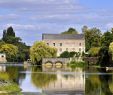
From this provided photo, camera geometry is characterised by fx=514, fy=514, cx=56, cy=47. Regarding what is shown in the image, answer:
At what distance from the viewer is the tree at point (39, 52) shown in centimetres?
12365

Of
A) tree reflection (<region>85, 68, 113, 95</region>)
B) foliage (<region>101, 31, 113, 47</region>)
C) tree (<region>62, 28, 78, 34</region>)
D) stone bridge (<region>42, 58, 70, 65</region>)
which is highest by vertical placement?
tree (<region>62, 28, 78, 34</region>)

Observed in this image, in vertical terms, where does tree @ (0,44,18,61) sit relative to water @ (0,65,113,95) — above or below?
above

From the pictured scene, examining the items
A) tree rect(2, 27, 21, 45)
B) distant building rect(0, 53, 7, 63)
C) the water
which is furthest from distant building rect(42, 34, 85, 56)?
the water

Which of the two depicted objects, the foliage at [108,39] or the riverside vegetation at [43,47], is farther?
the riverside vegetation at [43,47]

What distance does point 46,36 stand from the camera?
156 meters

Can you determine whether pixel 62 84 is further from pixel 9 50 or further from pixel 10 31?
pixel 10 31

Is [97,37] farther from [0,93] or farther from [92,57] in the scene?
[0,93]

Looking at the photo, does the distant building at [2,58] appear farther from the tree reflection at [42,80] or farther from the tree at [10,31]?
the tree reflection at [42,80]

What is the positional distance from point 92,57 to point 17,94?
91.7 m

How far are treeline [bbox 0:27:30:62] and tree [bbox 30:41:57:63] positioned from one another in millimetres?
34536

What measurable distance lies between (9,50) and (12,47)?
1949 mm

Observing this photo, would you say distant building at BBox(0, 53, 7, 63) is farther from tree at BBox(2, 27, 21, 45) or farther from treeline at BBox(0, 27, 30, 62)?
tree at BBox(2, 27, 21, 45)

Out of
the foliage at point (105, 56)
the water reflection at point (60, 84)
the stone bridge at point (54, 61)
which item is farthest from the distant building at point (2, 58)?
the water reflection at point (60, 84)

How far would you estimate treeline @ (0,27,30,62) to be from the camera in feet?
535
